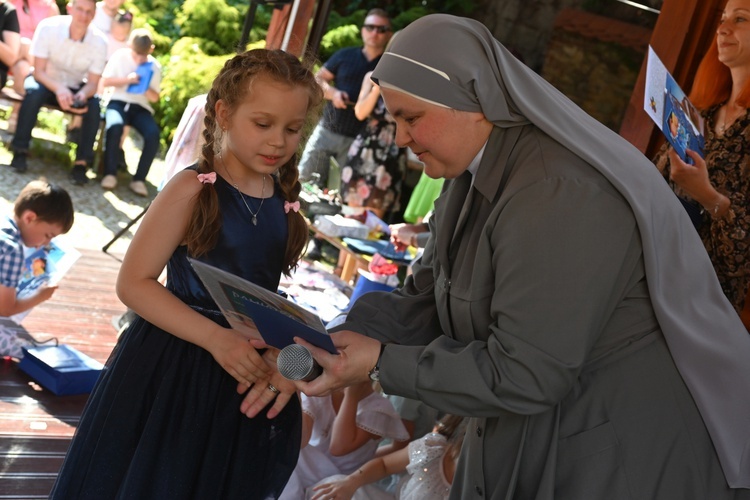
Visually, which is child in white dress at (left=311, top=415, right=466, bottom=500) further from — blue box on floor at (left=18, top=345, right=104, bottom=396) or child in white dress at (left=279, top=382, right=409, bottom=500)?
blue box on floor at (left=18, top=345, right=104, bottom=396)

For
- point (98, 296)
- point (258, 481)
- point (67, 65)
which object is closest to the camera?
point (258, 481)

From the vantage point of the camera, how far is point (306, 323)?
1.83 metres

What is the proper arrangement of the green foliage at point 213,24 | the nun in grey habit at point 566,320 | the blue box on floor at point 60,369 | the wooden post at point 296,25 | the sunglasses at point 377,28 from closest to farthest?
the nun in grey habit at point 566,320 → the blue box on floor at point 60,369 → the wooden post at point 296,25 → the sunglasses at point 377,28 → the green foliage at point 213,24

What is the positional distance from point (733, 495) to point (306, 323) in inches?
36.0

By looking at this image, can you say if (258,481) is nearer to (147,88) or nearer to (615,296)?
(615,296)

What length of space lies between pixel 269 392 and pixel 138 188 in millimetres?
6902

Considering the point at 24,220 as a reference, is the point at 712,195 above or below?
above

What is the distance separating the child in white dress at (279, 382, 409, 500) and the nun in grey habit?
1377 mm

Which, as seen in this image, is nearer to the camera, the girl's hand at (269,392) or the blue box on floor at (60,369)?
the girl's hand at (269,392)

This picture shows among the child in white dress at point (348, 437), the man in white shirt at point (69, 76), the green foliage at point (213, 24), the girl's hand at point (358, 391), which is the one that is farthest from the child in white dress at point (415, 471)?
the green foliage at point (213, 24)

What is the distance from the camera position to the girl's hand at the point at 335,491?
10.1 feet

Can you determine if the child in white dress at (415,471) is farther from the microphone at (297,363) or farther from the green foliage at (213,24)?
the green foliage at (213,24)

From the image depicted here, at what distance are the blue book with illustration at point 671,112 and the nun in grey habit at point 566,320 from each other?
31.3 inches

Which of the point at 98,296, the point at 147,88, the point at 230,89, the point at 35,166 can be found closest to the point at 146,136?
the point at 147,88
